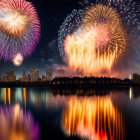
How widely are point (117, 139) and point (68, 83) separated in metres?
115

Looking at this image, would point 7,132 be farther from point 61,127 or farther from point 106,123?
point 106,123

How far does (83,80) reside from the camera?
127 metres

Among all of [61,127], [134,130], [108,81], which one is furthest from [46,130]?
[108,81]

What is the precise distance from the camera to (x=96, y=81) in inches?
4815

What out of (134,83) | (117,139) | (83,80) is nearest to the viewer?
(117,139)

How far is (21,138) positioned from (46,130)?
2.32 m

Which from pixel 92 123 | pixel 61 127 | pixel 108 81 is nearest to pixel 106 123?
pixel 92 123

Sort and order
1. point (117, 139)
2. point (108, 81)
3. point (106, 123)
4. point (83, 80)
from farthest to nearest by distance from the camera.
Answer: point (83, 80) < point (108, 81) < point (106, 123) < point (117, 139)

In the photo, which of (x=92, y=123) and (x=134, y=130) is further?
(x=92, y=123)

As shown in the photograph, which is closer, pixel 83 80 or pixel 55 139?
pixel 55 139

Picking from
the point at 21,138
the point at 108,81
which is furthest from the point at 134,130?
the point at 108,81

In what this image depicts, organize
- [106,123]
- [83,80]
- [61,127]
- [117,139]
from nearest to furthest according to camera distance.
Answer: [117,139]
[61,127]
[106,123]
[83,80]

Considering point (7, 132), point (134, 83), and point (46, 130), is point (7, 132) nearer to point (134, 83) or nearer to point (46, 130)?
point (46, 130)

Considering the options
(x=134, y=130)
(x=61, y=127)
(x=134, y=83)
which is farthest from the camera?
(x=134, y=83)
